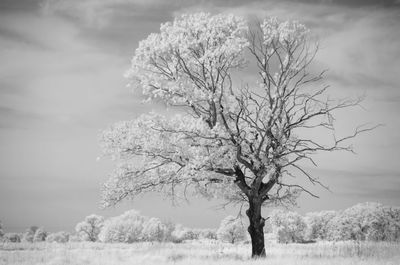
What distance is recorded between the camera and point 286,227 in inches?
4867

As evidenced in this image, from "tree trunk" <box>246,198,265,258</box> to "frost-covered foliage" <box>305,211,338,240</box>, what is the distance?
400 ft

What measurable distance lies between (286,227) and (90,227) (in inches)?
2765

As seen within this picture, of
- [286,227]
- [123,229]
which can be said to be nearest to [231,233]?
[286,227]

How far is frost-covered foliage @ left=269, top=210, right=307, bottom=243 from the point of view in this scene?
119562 millimetres

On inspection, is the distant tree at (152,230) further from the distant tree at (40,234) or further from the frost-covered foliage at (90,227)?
the distant tree at (40,234)

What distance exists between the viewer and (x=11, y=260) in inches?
652

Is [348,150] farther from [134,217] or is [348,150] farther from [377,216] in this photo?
[134,217]

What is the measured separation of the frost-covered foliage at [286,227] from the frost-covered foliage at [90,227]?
63.1 m

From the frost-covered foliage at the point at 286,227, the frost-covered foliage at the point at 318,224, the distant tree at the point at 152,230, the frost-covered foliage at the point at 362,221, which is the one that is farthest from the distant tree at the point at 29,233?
the frost-covered foliage at the point at 362,221

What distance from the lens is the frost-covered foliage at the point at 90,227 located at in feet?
443

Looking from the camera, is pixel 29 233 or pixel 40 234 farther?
pixel 29 233

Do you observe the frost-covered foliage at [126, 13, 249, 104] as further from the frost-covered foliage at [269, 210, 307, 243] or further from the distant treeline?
the frost-covered foliage at [269, 210, 307, 243]

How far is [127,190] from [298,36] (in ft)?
40.7

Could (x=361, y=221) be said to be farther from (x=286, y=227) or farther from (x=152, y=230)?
(x=152, y=230)
